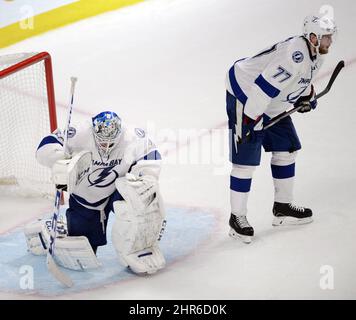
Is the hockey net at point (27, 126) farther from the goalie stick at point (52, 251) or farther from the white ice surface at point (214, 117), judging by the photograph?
the goalie stick at point (52, 251)

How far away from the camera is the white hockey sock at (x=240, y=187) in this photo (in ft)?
11.7

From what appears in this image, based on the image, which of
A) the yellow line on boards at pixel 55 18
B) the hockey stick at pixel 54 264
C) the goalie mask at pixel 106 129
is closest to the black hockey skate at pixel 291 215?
the goalie mask at pixel 106 129

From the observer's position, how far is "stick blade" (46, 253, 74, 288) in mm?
3186

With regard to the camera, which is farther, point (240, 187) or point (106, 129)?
point (240, 187)

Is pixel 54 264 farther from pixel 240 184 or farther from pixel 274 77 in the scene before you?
pixel 274 77

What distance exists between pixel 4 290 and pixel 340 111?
2296mm

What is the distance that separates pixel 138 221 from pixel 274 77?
0.76 m

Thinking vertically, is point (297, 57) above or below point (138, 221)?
above

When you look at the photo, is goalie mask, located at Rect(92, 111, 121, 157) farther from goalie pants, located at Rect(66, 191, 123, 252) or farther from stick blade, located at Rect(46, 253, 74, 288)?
stick blade, located at Rect(46, 253, 74, 288)

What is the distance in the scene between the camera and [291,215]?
146 inches

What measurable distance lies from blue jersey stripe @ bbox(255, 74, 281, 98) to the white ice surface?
60 cm

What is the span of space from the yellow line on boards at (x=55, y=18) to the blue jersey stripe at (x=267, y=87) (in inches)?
116

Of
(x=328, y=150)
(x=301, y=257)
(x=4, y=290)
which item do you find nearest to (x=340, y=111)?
(x=328, y=150)

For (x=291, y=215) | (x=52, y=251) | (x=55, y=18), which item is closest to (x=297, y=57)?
(x=291, y=215)
